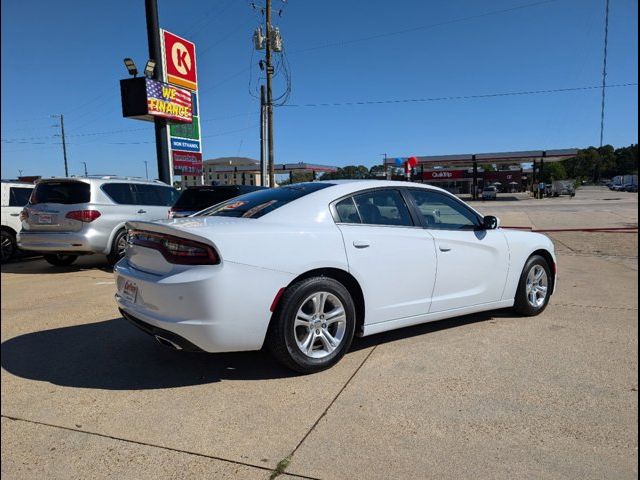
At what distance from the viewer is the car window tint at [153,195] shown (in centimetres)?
905

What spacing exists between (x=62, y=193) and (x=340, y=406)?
22.5ft

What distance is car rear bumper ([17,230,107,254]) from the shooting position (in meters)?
7.73

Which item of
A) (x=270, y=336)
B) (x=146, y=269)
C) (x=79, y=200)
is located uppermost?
(x=79, y=200)

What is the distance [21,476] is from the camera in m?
2.33

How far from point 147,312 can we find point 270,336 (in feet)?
2.92

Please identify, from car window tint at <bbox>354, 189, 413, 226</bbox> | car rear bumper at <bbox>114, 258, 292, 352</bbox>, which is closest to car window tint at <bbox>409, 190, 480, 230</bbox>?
car window tint at <bbox>354, 189, 413, 226</bbox>

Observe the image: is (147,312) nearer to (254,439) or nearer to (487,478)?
(254,439)

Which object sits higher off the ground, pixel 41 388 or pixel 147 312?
pixel 147 312

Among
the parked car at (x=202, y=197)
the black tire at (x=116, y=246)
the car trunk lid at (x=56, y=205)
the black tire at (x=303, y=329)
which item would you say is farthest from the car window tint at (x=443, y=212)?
the car trunk lid at (x=56, y=205)

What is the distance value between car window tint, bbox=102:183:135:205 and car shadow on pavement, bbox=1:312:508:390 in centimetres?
419

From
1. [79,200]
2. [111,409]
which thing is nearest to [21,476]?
[111,409]

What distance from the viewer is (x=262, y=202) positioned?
4047 millimetres

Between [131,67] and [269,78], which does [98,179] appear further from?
[269,78]

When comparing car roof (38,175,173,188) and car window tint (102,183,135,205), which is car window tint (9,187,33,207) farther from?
car window tint (102,183,135,205)
